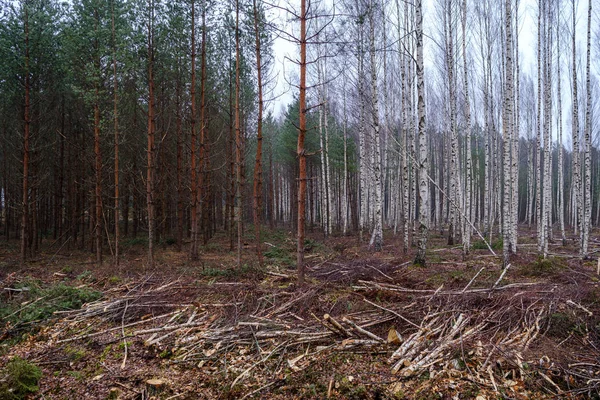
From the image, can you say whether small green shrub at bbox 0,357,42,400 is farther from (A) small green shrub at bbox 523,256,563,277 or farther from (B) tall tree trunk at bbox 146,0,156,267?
(A) small green shrub at bbox 523,256,563,277

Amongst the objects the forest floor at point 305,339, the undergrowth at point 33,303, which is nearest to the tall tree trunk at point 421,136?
the forest floor at point 305,339

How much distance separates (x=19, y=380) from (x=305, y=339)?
354 centimetres

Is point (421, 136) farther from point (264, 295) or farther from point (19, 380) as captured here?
point (19, 380)

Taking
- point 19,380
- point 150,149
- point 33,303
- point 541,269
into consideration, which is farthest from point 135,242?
point 541,269

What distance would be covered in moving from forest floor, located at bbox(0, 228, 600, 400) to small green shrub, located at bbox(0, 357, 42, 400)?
1cm

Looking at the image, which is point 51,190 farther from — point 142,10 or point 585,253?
point 585,253

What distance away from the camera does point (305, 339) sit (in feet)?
16.2

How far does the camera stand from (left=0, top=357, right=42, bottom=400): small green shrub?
3.96 metres

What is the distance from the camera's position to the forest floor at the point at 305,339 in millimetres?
4027

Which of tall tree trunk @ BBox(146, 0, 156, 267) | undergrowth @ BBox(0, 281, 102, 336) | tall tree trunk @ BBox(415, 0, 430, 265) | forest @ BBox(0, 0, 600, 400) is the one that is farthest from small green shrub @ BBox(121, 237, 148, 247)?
tall tree trunk @ BBox(415, 0, 430, 265)

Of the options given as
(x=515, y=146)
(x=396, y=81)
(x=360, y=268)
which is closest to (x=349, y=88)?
(x=396, y=81)

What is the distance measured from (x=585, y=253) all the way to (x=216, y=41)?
16.8 metres

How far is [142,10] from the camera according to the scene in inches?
480

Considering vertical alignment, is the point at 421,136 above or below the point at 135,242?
above
